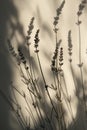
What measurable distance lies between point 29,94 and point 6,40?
12.6 inches

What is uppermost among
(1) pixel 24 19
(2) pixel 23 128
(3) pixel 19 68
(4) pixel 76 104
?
(1) pixel 24 19

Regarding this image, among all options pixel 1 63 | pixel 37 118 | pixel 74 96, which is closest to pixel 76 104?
pixel 74 96

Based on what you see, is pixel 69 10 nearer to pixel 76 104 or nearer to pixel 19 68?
pixel 19 68

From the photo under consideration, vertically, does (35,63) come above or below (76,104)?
above

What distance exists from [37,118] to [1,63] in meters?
0.38

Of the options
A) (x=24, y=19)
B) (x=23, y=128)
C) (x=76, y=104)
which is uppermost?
(x=24, y=19)

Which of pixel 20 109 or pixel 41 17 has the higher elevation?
pixel 41 17

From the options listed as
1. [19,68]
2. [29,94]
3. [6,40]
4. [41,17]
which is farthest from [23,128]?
[41,17]

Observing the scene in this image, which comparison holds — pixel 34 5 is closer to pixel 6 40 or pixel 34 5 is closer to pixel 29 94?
pixel 6 40

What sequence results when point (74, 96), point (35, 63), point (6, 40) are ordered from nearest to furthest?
1. point (6, 40)
2. point (35, 63)
3. point (74, 96)

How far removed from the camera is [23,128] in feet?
4.92

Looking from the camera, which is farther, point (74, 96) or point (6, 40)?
point (74, 96)

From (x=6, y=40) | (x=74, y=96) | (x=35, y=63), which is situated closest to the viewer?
(x=6, y=40)

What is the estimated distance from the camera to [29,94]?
1.45 meters
